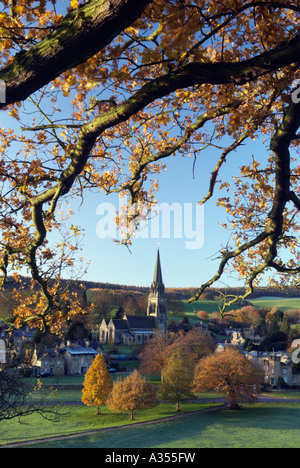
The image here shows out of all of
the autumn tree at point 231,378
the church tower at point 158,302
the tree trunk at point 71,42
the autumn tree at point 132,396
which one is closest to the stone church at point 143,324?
the church tower at point 158,302

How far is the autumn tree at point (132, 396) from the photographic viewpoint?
40.0 meters

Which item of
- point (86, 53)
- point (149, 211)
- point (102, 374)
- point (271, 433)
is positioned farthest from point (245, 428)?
point (86, 53)

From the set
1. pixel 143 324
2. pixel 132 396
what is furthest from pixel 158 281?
pixel 132 396

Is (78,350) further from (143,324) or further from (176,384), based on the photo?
(143,324)

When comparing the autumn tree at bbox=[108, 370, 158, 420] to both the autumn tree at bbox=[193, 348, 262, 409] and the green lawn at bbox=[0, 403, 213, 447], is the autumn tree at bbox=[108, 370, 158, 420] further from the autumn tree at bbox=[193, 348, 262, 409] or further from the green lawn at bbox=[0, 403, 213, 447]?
the autumn tree at bbox=[193, 348, 262, 409]

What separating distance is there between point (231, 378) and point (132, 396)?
12522mm

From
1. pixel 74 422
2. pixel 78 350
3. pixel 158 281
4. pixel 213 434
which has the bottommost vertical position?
pixel 74 422

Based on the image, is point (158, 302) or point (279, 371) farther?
point (158, 302)

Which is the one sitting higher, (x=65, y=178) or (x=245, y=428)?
(x=65, y=178)

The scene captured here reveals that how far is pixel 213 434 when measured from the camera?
3347cm

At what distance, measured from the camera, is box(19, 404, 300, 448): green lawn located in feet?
98.9

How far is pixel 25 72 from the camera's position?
11.2 ft

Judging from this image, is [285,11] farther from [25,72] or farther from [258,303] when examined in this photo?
[258,303]

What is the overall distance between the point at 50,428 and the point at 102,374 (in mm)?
9860
